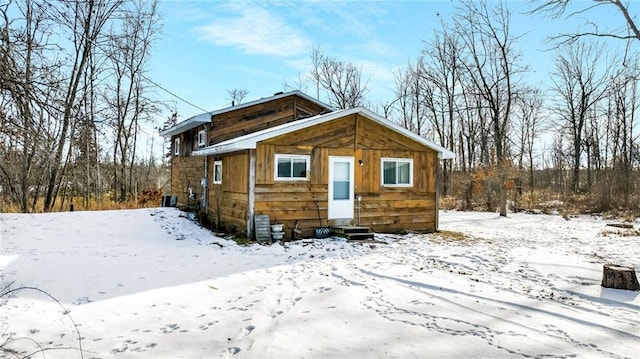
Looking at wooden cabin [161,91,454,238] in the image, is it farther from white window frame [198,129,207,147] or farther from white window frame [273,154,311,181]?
white window frame [198,129,207,147]

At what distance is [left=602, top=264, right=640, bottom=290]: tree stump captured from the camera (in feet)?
19.9

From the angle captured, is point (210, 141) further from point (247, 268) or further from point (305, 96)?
point (247, 268)

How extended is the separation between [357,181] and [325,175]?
3.12 ft

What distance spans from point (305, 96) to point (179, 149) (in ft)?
19.6

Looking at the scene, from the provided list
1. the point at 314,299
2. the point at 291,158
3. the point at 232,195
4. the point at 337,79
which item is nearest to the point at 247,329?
the point at 314,299

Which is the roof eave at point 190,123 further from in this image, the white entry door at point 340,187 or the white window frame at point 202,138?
the white entry door at point 340,187

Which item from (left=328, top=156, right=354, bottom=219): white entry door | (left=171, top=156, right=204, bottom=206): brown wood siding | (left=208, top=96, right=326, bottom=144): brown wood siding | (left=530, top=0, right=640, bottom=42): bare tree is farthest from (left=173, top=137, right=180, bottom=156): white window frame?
(left=530, top=0, right=640, bottom=42): bare tree

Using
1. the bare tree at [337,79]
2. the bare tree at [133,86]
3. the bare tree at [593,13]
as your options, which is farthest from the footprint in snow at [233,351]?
the bare tree at [337,79]

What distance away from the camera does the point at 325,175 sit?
10.7 metres

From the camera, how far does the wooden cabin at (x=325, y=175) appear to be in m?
10.0

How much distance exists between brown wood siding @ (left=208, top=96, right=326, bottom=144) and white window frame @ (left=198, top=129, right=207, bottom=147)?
1.28 feet

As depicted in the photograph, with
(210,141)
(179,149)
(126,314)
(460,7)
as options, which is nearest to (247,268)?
(126,314)

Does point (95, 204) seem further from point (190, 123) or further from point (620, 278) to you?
point (620, 278)

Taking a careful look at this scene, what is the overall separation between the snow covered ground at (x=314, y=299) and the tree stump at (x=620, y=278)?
0.15 m
